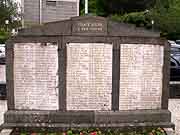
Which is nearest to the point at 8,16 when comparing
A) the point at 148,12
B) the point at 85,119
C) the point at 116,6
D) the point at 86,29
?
the point at 148,12

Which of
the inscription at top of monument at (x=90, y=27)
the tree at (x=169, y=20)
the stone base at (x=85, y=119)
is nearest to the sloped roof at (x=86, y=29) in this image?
the inscription at top of monument at (x=90, y=27)

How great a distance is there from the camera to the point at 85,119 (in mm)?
7871

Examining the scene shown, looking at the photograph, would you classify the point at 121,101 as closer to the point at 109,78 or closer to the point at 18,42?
the point at 109,78

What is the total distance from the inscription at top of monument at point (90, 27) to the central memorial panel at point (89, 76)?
0.23 metres

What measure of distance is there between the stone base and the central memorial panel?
183mm

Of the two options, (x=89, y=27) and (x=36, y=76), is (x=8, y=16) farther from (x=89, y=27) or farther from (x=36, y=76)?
(x=89, y=27)

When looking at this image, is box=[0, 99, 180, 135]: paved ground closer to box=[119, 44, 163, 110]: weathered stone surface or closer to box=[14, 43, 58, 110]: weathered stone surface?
box=[119, 44, 163, 110]: weathered stone surface

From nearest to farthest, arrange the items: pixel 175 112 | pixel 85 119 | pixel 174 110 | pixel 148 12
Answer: pixel 85 119, pixel 175 112, pixel 174 110, pixel 148 12

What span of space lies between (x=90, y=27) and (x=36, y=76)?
1.41 m

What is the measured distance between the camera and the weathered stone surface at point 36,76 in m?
7.75

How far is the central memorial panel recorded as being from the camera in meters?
7.77

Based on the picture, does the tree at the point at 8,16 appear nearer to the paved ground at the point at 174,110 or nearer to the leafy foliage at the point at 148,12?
the leafy foliage at the point at 148,12

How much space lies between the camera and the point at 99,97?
311 inches

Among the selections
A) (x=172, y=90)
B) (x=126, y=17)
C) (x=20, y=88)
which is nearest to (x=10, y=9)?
(x=126, y=17)
